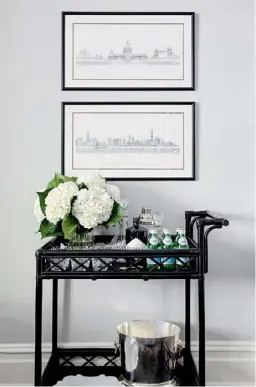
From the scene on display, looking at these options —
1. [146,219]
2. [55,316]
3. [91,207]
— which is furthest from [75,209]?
[55,316]

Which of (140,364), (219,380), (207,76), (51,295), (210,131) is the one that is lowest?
(219,380)

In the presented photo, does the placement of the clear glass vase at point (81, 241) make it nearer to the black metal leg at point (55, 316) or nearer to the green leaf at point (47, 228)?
the green leaf at point (47, 228)

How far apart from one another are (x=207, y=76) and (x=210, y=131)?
0.27m

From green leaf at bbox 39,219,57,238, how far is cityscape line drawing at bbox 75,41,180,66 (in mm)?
835

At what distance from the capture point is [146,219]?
6.01 feet

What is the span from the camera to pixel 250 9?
6.57ft

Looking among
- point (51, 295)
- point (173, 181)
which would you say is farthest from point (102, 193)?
point (51, 295)

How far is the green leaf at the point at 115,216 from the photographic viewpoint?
164cm

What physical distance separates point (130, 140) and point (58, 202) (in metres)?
0.59

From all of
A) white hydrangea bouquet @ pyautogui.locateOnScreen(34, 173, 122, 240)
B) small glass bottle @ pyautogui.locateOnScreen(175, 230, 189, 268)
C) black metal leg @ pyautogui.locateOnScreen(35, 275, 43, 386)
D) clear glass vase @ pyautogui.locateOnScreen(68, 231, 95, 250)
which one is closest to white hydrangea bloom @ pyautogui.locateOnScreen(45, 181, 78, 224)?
white hydrangea bouquet @ pyautogui.locateOnScreen(34, 173, 122, 240)

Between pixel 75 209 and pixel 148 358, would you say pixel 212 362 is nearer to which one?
pixel 148 358

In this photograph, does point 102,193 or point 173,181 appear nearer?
point 102,193

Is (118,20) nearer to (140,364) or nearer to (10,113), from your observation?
(10,113)

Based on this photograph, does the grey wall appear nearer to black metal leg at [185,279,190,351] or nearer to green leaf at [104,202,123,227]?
black metal leg at [185,279,190,351]
